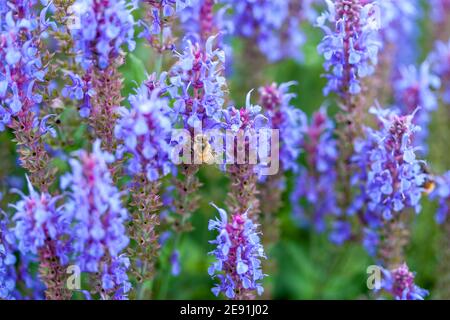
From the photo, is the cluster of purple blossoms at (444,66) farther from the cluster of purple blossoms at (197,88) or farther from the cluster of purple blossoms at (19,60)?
the cluster of purple blossoms at (19,60)

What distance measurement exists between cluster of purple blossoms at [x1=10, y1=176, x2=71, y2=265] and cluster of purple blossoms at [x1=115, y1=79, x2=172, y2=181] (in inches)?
15.9

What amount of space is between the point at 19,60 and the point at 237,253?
4.64 feet

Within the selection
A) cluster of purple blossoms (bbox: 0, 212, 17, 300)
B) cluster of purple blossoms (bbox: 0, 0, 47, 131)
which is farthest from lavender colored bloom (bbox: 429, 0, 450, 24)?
cluster of purple blossoms (bbox: 0, 212, 17, 300)

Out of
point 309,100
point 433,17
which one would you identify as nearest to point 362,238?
point 309,100

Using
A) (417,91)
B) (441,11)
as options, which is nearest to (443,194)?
(417,91)

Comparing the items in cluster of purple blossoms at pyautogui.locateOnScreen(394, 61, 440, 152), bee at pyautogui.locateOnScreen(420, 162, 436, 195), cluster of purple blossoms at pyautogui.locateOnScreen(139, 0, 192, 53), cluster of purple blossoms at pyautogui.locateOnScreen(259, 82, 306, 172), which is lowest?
bee at pyautogui.locateOnScreen(420, 162, 436, 195)

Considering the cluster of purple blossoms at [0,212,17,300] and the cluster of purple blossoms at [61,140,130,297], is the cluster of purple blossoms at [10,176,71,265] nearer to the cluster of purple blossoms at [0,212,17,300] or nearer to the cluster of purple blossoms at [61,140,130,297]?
the cluster of purple blossoms at [61,140,130,297]

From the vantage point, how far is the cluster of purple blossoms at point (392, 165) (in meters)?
3.61

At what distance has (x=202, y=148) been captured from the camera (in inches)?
133

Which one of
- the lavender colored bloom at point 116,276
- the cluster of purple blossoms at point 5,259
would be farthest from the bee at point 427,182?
the cluster of purple blossoms at point 5,259

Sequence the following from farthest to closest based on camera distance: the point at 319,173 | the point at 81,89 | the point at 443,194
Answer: the point at 319,173, the point at 443,194, the point at 81,89

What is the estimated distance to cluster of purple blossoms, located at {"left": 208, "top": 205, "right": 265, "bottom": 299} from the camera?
10.5ft

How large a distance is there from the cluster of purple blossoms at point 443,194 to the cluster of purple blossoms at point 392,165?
279 millimetres

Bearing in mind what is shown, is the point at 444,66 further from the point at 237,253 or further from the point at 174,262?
the point at 237,253
